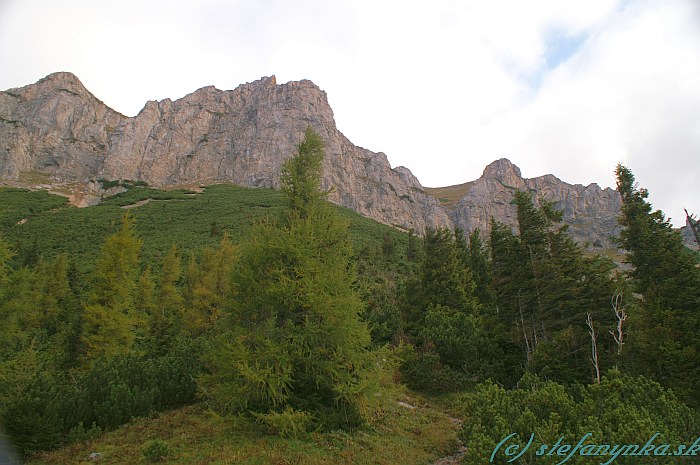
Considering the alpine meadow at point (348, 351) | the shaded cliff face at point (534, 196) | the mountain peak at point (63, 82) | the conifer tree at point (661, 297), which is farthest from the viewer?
the shaded cliff face at point (534, 196)

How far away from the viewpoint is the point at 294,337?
9438 mm

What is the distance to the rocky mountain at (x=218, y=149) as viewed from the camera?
12356 centimetres

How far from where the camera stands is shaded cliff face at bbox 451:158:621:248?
5930 inches

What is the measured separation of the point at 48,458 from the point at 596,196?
192 metres

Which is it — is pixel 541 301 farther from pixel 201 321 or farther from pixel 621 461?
pixel 201 321

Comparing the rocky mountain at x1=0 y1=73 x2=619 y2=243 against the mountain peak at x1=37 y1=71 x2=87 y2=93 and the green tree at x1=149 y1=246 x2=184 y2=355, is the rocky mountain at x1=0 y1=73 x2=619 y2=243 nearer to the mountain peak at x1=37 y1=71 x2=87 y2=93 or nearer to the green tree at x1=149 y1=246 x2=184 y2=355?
the mountain peak at x1=37 y1=71 x2=87 y2=93

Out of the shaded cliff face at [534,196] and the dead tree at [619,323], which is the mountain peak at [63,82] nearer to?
the shaded cliff face at [534,196]

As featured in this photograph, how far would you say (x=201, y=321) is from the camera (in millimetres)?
24656

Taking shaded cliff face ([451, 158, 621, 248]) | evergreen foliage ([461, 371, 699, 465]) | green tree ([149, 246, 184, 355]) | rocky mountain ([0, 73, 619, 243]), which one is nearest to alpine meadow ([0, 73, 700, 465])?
evergreen foliage ([461, 371, 699, 465])

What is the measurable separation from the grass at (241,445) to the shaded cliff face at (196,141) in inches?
4164

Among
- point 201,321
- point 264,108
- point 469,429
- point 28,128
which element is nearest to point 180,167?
point 264,108

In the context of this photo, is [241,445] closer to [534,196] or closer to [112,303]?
[112,303]

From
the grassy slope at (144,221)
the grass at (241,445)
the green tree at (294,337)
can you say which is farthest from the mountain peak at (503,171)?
the green tree at (294,337)

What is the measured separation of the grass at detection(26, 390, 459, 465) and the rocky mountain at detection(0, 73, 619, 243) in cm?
10847
